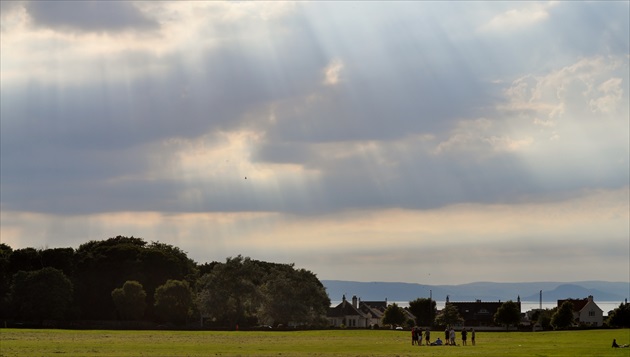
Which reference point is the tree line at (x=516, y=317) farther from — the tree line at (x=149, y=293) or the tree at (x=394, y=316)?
the tree line at (x=149, y=293)

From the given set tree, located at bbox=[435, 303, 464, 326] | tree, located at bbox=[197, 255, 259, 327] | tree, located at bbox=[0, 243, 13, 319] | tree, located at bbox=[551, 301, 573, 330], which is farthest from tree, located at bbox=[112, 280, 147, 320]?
tree, located at bbox=[551, 301, 573, 330]

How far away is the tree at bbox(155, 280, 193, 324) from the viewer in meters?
145

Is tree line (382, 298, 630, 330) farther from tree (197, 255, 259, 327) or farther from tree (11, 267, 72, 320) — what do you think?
tree (11, 267, 72, 320)

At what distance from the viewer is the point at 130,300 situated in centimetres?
14450

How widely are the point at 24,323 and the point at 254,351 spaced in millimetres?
87033

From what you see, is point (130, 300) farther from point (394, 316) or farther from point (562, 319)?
point (562, 319)

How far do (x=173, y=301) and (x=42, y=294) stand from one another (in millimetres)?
19893

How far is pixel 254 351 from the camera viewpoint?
63.0 m

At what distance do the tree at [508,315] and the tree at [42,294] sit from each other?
7969 cm

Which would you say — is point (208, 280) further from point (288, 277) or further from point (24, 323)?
point (24, 323)

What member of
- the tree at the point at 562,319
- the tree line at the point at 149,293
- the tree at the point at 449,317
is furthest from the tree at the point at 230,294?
the tree at the point at 562,319

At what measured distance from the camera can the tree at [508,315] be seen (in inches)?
6939

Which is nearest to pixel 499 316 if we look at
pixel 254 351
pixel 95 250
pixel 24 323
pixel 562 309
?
pixel 562 309

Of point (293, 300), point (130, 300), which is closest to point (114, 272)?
point (130, 300)
